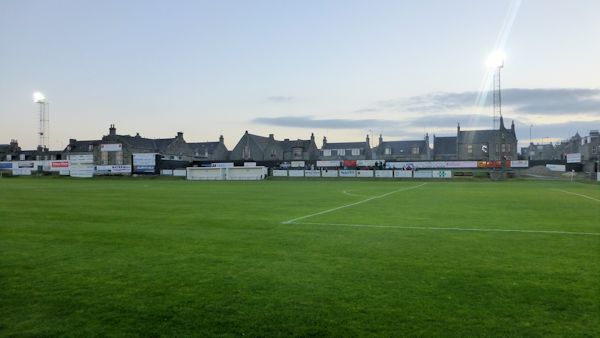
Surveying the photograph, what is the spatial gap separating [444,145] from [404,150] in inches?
462

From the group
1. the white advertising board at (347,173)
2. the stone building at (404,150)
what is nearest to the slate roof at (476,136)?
the stone building at (404,150)

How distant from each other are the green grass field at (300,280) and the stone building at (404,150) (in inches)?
4284

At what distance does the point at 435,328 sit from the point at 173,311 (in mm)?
3386

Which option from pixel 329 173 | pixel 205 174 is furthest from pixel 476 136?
pixel 205 174

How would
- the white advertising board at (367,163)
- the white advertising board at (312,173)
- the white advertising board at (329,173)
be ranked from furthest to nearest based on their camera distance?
1. the white advertising board at (367,163)
2. the white advertising board at (312,173)
3. the white advertising board at (329,173)

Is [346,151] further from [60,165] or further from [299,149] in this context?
[60,165]

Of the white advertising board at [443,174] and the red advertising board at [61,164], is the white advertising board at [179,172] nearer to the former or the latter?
the red advertising board at [61,164]

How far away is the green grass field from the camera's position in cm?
514

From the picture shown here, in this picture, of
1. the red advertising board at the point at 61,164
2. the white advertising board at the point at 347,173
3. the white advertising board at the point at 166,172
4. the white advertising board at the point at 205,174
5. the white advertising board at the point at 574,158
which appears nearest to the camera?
the white advertising board at the point at 205,174

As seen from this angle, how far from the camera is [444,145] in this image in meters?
122

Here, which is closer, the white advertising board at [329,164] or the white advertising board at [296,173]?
the white advertising board at [296,173]

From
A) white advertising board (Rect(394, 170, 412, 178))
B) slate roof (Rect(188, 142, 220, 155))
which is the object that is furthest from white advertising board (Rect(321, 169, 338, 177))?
slate roof (Rect(188, 142, 220, 155))

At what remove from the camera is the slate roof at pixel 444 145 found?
120400mm

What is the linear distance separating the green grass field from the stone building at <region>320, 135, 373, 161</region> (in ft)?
345
